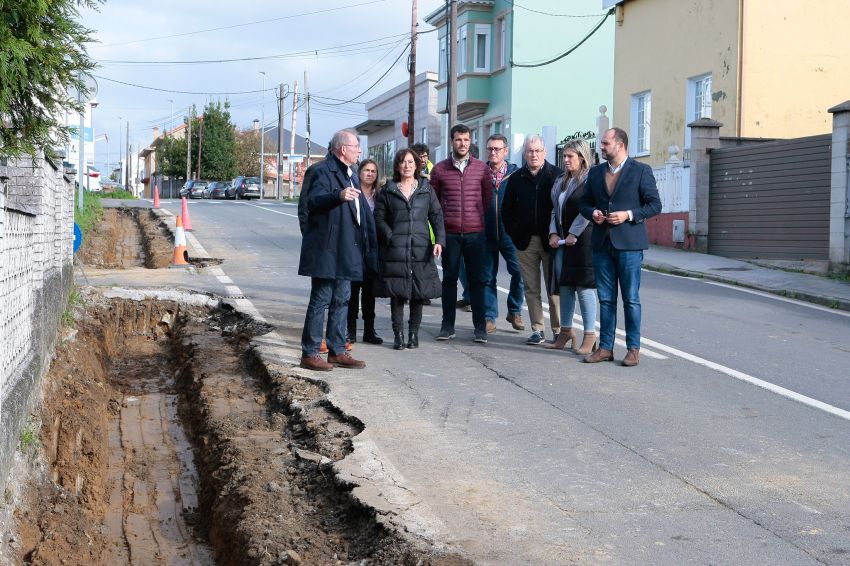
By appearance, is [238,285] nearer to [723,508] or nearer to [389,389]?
[389,389]

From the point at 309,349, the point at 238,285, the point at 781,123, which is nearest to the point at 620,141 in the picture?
the point at 309,349

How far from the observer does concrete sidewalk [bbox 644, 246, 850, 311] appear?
14784 mm

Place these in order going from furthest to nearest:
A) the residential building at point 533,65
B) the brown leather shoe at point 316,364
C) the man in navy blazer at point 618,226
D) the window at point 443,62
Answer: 1. the window at point 443,62
2. the residential building at point 533,65
3. the man in navy blazer at point 618,226
4. the brown leather shoe at point 316,364

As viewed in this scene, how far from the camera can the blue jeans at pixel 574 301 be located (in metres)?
9.45

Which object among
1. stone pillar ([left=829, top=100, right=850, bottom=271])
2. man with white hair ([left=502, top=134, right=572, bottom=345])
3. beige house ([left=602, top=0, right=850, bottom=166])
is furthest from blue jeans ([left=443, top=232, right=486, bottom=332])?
beige house ([left=602, top=0, right=850, bottom=166])

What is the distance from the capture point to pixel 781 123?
926 inches

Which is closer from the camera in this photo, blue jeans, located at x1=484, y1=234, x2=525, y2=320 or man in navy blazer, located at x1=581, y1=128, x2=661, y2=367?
man in navy blazer, located at x1=581, y1=128, x2=661, y2=367

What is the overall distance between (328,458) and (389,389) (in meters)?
1.87

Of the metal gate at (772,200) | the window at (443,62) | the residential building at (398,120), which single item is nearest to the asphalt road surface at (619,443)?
the metal gate at (772,200)

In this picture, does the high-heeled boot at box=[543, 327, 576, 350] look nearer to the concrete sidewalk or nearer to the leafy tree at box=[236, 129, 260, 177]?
the concrete sidewalk

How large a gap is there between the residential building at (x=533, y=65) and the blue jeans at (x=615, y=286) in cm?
3045

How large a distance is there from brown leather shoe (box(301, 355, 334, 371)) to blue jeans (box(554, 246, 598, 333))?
7.74 ft

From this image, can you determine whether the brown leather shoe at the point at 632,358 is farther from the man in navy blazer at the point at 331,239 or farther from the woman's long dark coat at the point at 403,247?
the man in navy blazer at the point at 331,239

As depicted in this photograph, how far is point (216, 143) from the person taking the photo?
9581cm
